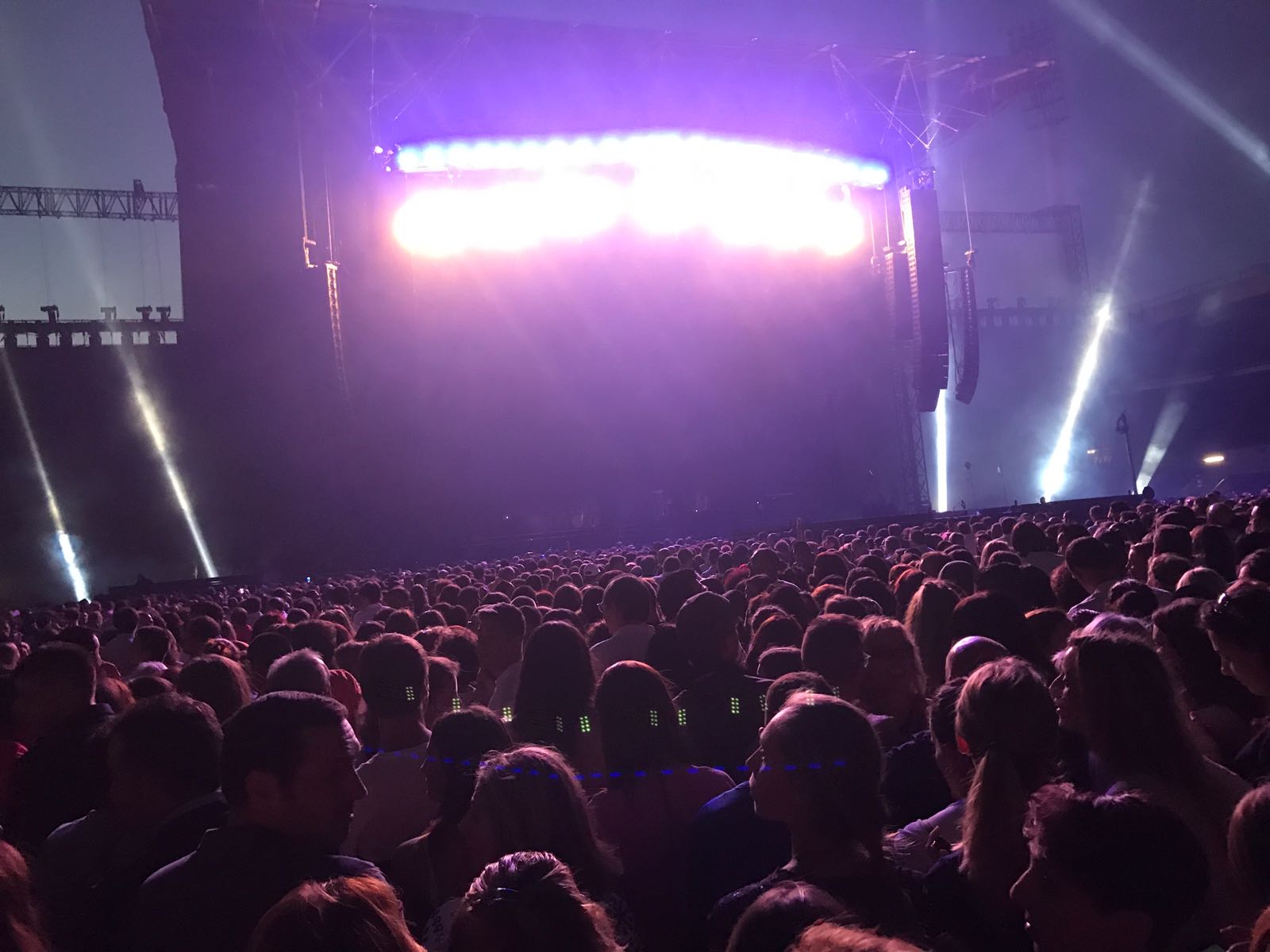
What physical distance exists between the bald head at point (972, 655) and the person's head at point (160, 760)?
2423mm

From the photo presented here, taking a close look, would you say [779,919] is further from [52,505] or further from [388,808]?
[52,505]

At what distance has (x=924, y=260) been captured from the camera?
974 inches

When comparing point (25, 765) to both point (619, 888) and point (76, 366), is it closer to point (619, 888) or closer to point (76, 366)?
point (619, 888)

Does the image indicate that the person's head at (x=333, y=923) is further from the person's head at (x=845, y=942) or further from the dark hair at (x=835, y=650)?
the dark hair at (x=835, y=650)

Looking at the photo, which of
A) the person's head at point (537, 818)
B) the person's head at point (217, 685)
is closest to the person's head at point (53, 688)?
the person's head at point (217, 685)

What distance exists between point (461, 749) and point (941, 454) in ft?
118

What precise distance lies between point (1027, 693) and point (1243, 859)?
91 cm

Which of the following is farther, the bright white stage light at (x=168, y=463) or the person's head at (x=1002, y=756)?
the bright white stage light at (x=168, y=463)

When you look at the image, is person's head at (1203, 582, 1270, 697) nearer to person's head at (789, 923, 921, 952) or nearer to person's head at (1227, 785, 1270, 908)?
person's head at (1227, 785, 1270, 908)

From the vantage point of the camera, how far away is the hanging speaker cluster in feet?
80.9

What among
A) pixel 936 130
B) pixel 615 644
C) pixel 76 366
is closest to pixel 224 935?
pixel 615 644

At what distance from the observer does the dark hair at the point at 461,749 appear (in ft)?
9.67

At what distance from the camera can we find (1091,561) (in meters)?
6.22

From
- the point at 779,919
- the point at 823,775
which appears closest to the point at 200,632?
the point at 823,775
